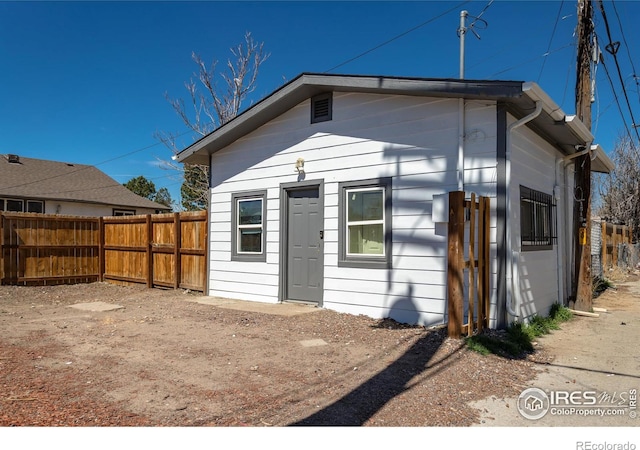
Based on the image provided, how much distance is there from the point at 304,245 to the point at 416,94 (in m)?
3.29

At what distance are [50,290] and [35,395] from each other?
8343 mm

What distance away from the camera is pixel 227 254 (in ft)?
30.7

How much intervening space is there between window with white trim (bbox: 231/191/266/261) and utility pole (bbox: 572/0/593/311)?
20.4ft

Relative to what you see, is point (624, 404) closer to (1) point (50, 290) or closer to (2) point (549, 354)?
(2) point (549, 354)

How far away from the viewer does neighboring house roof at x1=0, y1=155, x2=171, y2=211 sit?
19438 millimetres

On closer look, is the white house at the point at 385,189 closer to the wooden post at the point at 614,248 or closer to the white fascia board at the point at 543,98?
the white fascia board at the point at 543,98

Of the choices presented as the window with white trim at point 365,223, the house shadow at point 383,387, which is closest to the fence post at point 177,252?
the window with white trim at point 365,223

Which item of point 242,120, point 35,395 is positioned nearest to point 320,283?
point 242,120

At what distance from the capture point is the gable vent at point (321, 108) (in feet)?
25.6

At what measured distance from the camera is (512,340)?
554 centimetres

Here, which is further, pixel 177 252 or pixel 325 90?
pixel 177 252

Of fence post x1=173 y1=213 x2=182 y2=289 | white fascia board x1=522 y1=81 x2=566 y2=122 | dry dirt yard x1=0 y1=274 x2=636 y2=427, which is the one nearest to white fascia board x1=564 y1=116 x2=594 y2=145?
white fascia board x1=522 y1=81 x2=566 y2=122

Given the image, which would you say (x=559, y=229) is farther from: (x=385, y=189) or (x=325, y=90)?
(x=325, y=90)

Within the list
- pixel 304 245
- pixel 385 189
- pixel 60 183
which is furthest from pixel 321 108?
pixel 60 183
